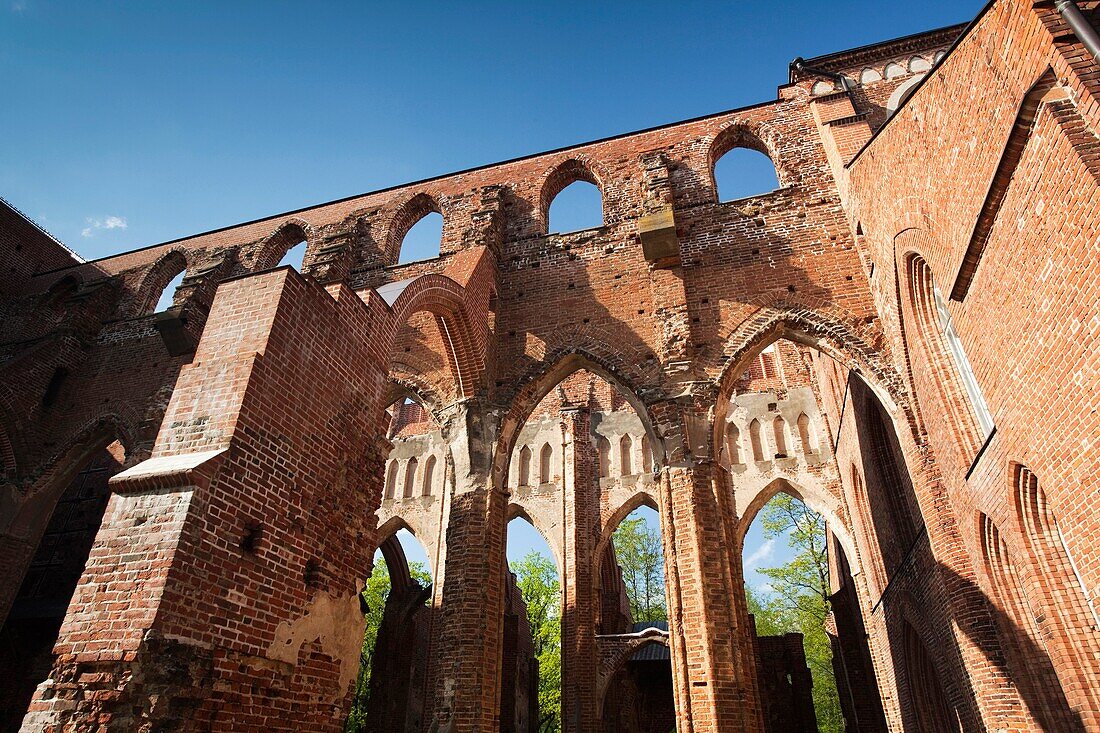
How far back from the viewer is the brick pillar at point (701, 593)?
7094mm

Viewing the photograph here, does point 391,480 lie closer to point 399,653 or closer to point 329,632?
point 399,653

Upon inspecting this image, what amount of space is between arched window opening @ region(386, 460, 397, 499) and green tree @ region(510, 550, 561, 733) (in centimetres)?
759

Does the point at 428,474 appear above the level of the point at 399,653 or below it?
above

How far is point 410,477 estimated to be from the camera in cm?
1852

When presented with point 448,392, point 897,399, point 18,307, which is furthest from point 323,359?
point 18,307

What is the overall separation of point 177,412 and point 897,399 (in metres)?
8.42

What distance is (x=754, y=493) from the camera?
1549 centimetres

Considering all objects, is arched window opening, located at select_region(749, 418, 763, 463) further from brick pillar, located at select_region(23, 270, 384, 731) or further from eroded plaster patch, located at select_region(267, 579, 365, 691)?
eroded plaster patch, located at select_region(267, 579, 365, 691)

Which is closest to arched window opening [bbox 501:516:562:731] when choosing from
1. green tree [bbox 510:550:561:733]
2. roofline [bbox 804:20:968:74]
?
green tree [bbox 510:550:561:733]

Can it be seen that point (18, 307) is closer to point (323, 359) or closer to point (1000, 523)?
point (323, 359)

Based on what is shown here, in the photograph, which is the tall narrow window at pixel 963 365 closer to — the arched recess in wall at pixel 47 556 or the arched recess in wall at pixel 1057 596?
the arched recess in wall at pixel 1057 596

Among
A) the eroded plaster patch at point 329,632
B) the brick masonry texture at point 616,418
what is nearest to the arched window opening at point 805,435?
the brick masonry texture at point 616,418

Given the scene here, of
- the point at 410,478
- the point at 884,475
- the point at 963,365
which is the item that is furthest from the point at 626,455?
the point at 963,365

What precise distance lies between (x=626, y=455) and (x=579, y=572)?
Result: 12.1 ft
